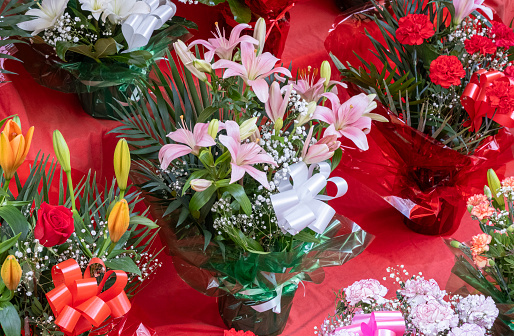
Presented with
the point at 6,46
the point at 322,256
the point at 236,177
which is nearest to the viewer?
the point at 236,177

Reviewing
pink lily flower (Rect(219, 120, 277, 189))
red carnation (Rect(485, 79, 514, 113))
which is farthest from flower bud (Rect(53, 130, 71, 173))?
red carnation (Rect(485, 79, 514, 113))

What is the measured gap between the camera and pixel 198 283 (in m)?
0.99

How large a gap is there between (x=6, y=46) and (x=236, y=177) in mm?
583

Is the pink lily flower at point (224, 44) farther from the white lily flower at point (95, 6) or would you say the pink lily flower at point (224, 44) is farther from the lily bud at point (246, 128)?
the white lily flower at point (95, 6)

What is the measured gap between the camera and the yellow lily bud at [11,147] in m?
0.67

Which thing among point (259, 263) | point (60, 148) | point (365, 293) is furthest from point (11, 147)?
point (365, 293)

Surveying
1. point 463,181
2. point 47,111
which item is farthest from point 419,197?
point 47,111

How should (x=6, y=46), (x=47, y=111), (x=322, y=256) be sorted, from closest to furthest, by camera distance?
(x=322, y=256), (x=6, y=46), (x=47, y=111)

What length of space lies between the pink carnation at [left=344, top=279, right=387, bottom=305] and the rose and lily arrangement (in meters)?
0.43

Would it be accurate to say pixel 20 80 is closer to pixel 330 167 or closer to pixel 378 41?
pixel 330 167

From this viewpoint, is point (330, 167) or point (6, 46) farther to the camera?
point (6, 46)

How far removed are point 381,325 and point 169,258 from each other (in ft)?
1.91

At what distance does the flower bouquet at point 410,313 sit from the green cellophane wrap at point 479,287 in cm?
3

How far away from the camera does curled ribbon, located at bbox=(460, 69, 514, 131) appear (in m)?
1.09
